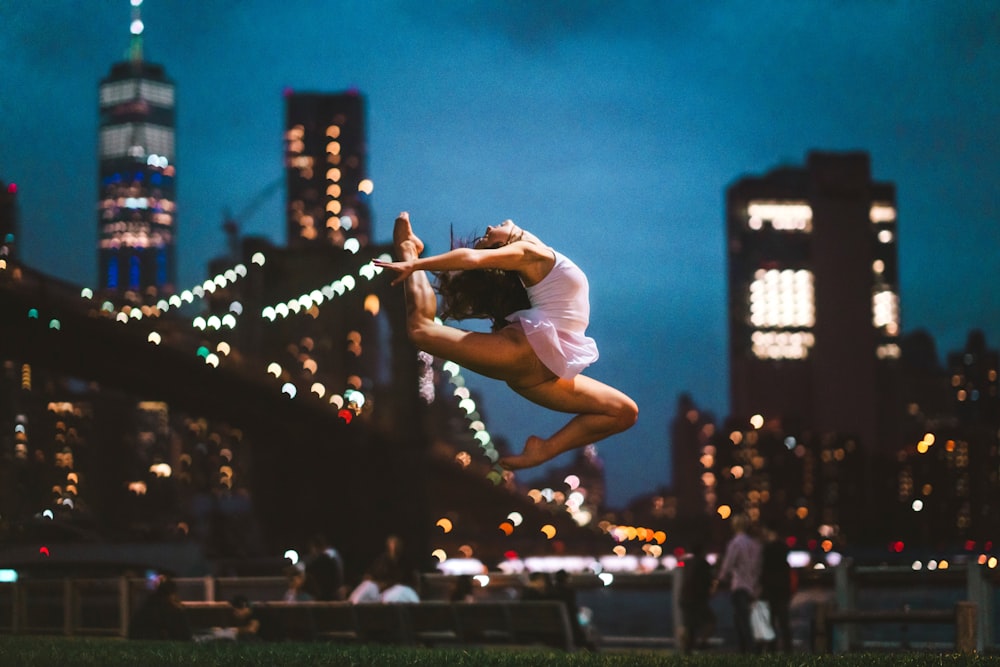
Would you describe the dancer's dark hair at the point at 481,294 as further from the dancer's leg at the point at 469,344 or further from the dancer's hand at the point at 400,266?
the dancer's hand at the point at 400,266

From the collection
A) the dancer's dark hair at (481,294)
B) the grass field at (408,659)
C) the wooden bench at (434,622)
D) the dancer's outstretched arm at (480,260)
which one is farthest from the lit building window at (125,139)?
the dancer's outstretched arm at (480,260)

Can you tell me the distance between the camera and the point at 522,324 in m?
7.14

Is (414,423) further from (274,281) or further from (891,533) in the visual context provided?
(891,533)

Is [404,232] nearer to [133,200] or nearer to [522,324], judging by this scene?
[522,324]

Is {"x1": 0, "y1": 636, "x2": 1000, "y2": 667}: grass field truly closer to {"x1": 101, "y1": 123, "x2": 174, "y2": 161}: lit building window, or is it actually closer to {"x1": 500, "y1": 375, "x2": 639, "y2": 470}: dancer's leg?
Result: {"x1": 500, "y1": 375, "x2": 639, "y2": 470}: dancer's leg

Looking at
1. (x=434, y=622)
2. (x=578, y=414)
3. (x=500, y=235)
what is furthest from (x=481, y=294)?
(x=434, y=622)

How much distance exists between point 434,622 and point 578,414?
4.81 meters

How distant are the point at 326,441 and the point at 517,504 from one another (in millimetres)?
28465

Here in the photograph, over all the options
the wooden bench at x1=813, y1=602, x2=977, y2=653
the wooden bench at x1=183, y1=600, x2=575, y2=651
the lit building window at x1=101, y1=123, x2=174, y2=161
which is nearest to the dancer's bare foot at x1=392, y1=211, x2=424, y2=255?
the wooden bench at x1=183, y1=600, x2=575, y2=651

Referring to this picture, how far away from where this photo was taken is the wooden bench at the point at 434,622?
11312 mm

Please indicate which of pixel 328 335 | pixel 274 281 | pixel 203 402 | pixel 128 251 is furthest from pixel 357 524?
pixel 128 251

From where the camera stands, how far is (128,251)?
17775cm

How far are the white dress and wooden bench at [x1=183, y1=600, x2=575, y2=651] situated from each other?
4333 mm

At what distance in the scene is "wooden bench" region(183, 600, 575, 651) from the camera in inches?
445
